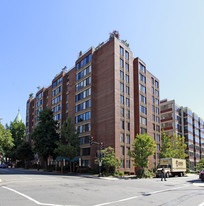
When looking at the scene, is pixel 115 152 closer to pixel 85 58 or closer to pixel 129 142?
pixel 129 142

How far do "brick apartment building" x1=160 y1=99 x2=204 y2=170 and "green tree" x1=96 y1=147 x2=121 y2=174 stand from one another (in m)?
42.8

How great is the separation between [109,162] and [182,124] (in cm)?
5303

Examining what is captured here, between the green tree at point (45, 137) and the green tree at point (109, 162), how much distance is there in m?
15.2

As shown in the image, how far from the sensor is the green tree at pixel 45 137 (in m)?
53.2

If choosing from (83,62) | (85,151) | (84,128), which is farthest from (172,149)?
(83,62)

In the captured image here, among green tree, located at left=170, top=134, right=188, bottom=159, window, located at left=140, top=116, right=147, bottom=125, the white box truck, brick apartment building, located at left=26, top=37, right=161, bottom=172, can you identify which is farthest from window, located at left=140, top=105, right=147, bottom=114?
the white box truck

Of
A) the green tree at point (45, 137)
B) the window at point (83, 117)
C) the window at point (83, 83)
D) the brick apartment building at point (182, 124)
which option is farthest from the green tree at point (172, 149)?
the green tree at point (45, 137)

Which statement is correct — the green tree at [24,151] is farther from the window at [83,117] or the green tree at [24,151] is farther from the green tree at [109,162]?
the green tree at [109,162]

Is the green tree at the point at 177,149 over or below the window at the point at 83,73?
below

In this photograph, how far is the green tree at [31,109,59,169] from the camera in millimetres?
53150

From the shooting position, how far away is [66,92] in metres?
65.7

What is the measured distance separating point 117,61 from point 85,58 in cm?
995

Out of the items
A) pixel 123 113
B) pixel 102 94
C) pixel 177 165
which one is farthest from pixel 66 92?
pixel 177 165

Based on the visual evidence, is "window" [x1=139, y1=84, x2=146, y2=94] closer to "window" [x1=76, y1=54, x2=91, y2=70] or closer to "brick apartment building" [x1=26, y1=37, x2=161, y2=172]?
"brick apartment building" [x1=26, y1=37, x2=161, y2=172]
